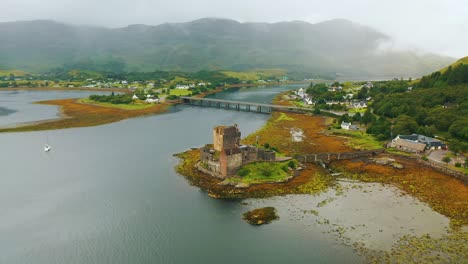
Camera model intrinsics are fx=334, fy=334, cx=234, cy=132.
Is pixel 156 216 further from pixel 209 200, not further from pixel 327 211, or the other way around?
pixel 327 211

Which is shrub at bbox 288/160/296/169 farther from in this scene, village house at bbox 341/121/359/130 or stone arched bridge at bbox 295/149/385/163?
village house at bbox 341/121/359/130

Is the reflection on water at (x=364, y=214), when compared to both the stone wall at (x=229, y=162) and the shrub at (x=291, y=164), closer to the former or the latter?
the stone wall at (x=229, y=162)

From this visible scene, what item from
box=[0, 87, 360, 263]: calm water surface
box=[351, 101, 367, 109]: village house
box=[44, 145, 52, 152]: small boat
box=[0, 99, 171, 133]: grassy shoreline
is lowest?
box=[0, 87, 360, 263]: calm water surface

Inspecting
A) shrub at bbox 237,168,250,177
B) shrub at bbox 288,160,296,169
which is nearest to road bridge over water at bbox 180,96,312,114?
shrub at bbox 288,160,296,169

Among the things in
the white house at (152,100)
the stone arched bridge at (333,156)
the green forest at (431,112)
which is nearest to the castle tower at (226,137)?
the stone arched bridge at (333,156)

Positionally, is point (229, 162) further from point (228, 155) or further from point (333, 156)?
point (333, 156)
